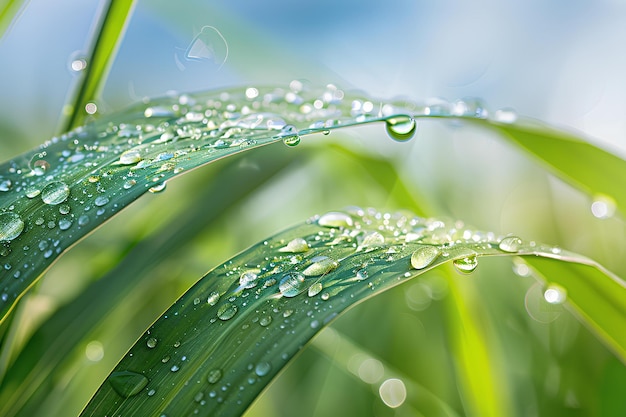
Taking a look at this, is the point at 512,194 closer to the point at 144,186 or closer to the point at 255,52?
the point at 255,52

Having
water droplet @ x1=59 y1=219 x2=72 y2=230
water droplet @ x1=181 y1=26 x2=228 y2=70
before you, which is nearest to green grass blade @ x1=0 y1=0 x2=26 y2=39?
water droplet @ x1=181 y1=26 x2=228 y2=70

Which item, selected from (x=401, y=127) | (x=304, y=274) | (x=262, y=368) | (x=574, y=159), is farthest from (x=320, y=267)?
(x=574, y=159)

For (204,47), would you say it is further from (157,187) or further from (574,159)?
(574,159)

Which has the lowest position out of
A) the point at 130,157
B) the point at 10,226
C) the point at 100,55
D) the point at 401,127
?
the point at 10,226

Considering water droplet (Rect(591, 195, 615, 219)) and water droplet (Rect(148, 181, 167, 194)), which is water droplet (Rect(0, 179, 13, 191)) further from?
water droplet (Rect(591, 195, 615, 219))

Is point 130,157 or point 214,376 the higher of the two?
point 130,157

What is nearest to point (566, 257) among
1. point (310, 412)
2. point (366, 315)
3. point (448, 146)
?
point (310, 412)
